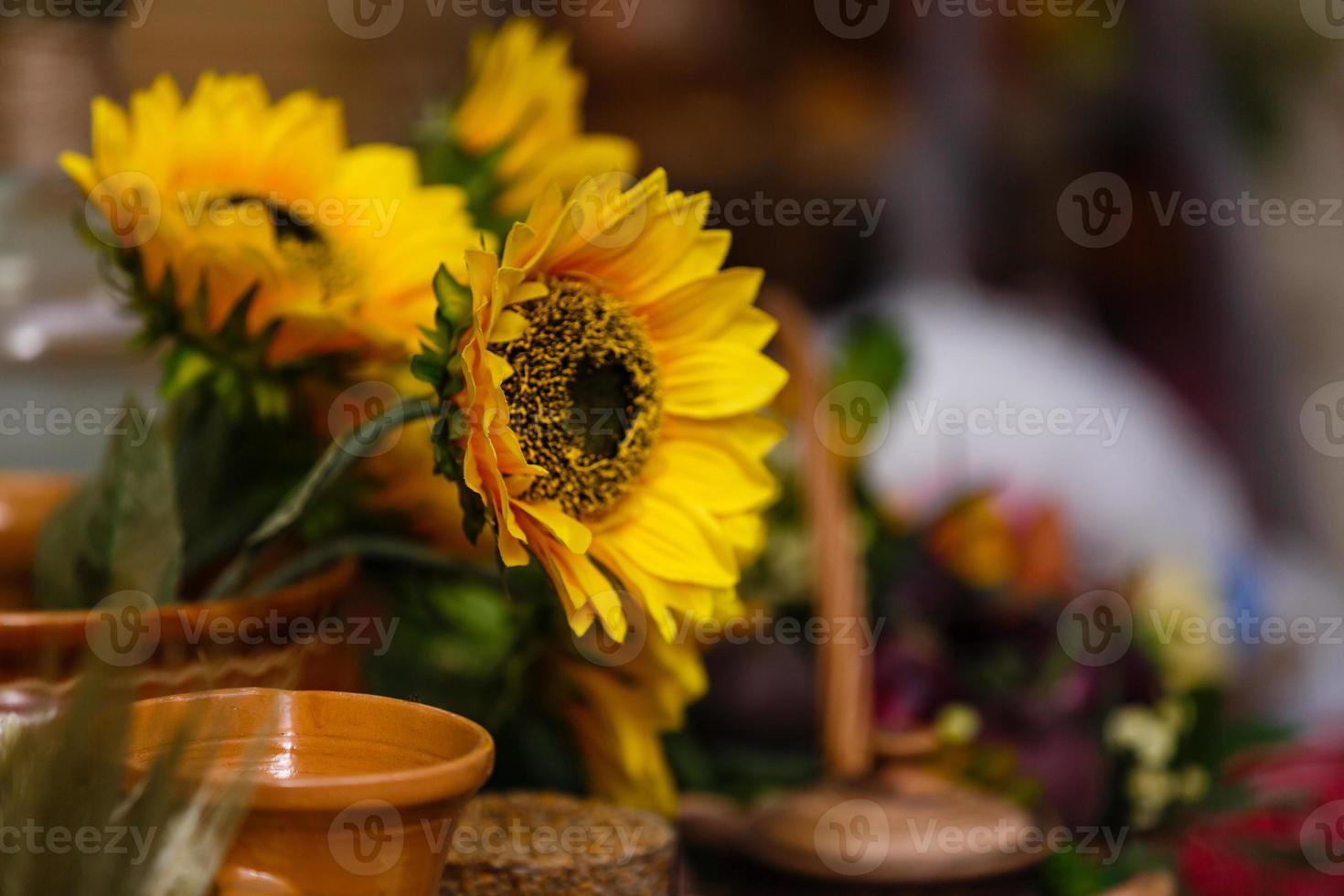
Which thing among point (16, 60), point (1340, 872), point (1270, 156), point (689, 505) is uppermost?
point (1270, 156)

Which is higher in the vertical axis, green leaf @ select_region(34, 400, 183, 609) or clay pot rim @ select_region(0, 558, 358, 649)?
green leaf @ select_region(34, 400, 183, 609)

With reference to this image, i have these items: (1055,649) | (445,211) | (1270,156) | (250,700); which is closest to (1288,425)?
(1270,156)

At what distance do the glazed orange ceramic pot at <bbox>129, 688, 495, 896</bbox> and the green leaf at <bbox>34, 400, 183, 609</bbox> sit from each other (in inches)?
3.6

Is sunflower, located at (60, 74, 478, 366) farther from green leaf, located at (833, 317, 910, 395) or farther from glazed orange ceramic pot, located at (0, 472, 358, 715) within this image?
green leaf, located at (833, 317, 910, 395)

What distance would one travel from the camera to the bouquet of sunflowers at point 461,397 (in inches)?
10.9

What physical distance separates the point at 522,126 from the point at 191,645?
0.64ft

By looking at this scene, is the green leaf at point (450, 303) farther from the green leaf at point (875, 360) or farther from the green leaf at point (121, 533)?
the green leaf at point (875, 360)

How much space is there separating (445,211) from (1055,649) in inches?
11.5

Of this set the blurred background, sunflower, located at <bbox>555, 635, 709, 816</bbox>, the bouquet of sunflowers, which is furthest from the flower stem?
the blurred background

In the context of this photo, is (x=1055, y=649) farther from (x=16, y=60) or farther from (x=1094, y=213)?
(x=1094, y=213)

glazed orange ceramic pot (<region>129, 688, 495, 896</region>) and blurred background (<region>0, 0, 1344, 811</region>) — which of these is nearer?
glazed orange ceramic pot (<region>129, 688, 495, 896</region>)

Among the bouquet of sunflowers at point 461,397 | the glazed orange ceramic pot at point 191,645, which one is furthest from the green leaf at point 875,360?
the glazed orange ceramic pot at point 191,645

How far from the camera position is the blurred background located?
1.04 meters

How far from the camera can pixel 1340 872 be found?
16.3 inches
